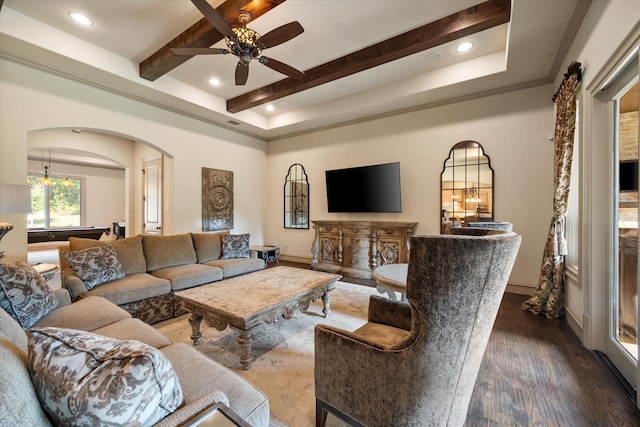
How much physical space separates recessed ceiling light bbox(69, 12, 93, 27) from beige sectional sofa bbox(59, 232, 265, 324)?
2501 millimetres

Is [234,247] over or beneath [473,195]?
beneath

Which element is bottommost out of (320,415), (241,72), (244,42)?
(320,415)

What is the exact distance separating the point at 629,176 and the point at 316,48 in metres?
3.46

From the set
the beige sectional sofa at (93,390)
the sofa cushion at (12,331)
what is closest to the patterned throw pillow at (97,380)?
the beige sectional sofa at (93,390)

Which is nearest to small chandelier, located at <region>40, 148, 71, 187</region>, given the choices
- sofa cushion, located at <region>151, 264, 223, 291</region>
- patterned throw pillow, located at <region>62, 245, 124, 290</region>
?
patterned throw pillow, located at <region>62, 245, 124, 290</region>

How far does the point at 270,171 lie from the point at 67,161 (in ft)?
22.7

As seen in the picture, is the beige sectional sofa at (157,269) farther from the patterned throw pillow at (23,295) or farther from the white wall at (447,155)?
the white wall at (447,155)

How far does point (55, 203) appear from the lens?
859cm

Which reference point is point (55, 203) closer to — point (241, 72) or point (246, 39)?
point (241, 72)

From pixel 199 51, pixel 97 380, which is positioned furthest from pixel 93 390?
pixel 199 51

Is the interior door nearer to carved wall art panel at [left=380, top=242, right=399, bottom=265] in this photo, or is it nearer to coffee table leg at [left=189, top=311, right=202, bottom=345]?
coffee table leg at [left=189, top=311, right=202, bottom=345]

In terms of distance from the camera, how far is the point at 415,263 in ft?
3.25

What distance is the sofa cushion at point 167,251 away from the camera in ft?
11.1

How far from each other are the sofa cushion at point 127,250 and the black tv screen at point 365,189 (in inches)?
136
